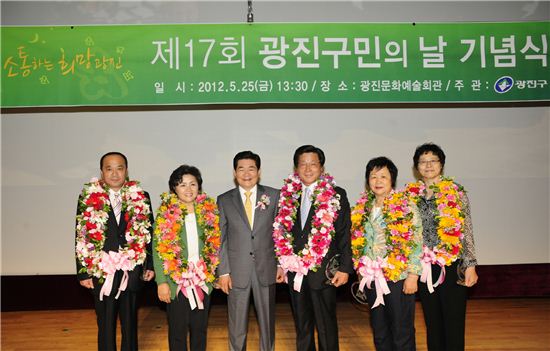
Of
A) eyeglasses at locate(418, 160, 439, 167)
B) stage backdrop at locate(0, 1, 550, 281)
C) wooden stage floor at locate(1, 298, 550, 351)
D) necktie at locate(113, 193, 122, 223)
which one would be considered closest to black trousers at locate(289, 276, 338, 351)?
wooden stage floor at locate(1, 298, 550, 351)

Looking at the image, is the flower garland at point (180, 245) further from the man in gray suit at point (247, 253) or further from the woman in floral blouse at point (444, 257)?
the woman in floral blouse at point (444, 257)

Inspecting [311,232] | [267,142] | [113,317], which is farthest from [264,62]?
[113,317]

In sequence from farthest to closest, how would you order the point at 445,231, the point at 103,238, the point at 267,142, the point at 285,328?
the point at 267,142 → the point at 285,328 → the point at 103,238 → the point at 445,231

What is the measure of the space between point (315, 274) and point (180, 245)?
889 millimetres

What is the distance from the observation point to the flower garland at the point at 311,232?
9.92ft

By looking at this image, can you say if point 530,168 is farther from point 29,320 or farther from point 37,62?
point 29,320

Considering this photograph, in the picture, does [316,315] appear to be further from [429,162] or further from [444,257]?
[429,162]

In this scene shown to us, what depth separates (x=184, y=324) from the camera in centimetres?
304

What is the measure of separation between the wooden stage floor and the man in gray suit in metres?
0.80

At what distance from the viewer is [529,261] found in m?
5.24

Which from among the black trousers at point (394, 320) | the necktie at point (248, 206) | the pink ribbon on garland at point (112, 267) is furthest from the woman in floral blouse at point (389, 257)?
the pink ribbon on garland at point (112, 267)

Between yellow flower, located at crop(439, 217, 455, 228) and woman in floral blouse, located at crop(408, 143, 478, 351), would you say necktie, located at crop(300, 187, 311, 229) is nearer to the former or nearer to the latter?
woman in floral blouse, located at crop(408, 143, 478, 351)

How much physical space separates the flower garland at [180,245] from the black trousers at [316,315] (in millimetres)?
592

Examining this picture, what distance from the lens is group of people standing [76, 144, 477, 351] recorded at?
9.68 feet
